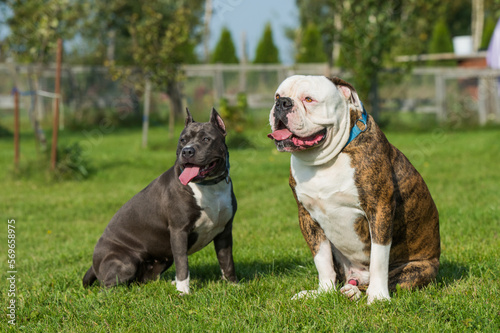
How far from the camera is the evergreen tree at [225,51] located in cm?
3144

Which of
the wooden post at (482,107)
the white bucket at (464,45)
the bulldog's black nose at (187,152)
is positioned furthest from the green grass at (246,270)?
the white bucket at (464,45)

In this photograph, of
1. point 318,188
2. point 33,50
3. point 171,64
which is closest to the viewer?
point 318,188

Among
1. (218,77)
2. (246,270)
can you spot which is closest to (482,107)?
(218,77)

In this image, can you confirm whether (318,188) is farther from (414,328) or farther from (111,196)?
(111,196)

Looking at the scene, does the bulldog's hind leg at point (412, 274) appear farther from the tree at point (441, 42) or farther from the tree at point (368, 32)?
the tree at point (441, 42)

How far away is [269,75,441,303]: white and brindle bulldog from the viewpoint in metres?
3.45

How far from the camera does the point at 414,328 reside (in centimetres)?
323

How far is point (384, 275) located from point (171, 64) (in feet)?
41.8

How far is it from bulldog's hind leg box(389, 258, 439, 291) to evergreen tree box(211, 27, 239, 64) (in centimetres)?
2838

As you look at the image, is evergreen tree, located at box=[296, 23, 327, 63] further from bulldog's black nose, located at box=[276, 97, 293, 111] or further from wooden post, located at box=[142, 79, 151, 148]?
bulldog's black nose, located at box=[276, 97, 293, 111]

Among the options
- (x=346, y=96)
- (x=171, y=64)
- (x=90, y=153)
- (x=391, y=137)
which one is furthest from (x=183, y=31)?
(x=346, y=96)

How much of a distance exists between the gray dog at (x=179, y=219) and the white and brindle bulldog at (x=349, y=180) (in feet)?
2.44

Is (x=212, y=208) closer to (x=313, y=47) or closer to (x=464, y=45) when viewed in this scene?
(x=464, y=45)

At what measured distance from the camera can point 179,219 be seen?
13.9 ft
